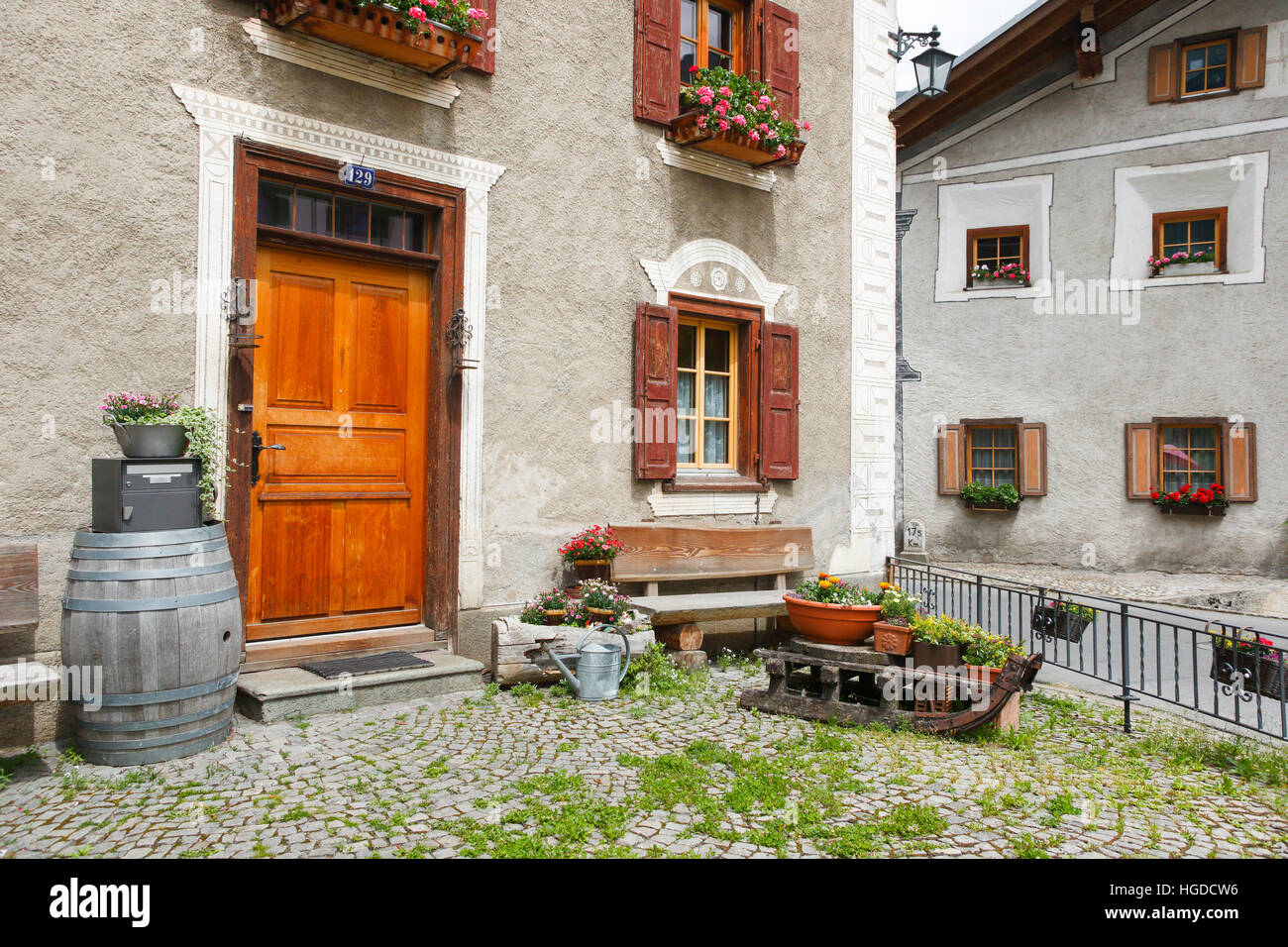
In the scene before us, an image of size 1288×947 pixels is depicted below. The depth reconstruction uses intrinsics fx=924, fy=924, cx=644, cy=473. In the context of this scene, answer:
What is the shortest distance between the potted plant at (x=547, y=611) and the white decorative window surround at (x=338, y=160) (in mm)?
353

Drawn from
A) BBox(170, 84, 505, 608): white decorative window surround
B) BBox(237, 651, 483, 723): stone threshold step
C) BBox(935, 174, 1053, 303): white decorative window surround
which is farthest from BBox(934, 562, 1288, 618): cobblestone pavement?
BBox(237, 651, 483, 723): stone threshold step

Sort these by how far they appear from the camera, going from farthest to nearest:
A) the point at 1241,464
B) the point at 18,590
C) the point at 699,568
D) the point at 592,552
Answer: the point at 1241,464, the point at 699,568, the point at 592,552, the point at 18,590

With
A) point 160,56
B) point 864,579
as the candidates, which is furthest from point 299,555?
point 864,579

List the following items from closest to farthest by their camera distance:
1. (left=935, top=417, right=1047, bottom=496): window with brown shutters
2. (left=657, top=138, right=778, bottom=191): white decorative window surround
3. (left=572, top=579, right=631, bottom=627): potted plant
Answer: (left=572, top=579, right=631, bottom=627): potted plant, (left=657, top=138, right=778, bottom=191): white decorative window surround, (left=935, top=417, right=1047, bottom=496): window with brown shutters

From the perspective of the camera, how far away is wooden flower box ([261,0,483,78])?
200 inches

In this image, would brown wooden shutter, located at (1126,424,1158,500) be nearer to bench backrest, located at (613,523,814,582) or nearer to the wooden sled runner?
bench backrest, located at (613,523,814,582)

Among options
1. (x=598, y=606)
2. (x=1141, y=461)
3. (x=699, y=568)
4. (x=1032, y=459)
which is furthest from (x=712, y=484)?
(x=1141, y=461)

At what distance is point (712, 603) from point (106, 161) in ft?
14.9

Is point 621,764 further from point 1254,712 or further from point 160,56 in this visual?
point 1254,712

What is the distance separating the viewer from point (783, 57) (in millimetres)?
7848

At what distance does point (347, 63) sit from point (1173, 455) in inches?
509

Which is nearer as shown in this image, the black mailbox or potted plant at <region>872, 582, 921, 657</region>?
the black mailbox

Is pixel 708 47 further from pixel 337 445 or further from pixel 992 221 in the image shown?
pixel 992 221

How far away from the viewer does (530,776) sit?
161 inches
